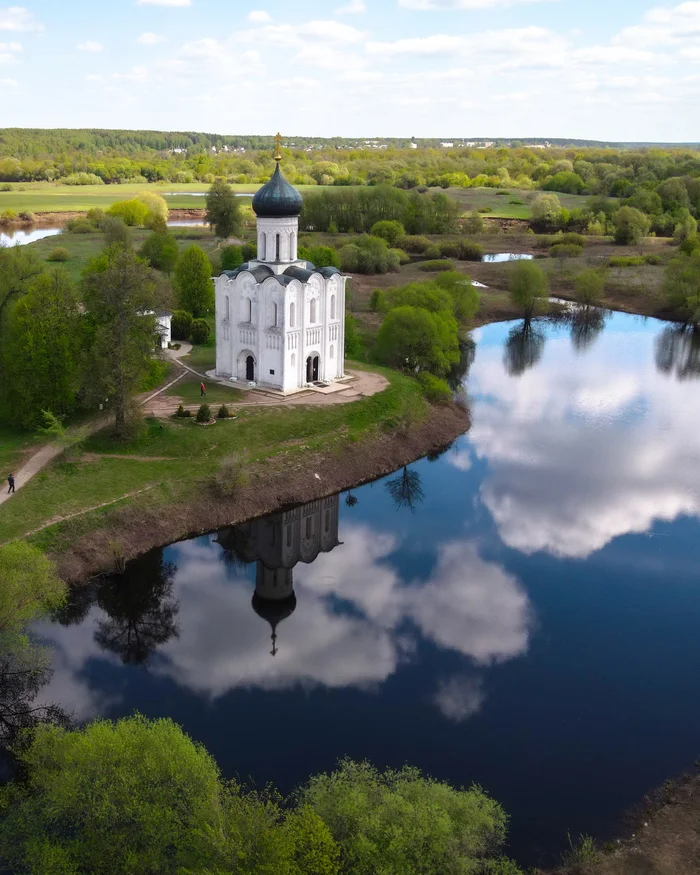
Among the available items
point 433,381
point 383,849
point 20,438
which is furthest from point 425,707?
point 433,381

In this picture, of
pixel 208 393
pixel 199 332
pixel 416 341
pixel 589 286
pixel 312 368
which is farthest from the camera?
pixel 589 286

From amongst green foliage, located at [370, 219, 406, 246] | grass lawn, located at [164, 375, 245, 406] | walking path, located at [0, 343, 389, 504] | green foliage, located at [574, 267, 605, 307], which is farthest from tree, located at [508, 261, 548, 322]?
grass lawn, located at [164, 375, 245, 406]

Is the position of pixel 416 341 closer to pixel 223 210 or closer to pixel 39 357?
pixel 39 357

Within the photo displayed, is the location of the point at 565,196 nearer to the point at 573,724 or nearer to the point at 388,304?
the point at 388,304

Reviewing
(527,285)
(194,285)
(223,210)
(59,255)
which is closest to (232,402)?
(194,285)

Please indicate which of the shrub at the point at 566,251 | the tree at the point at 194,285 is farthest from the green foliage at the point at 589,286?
the tree at the point at 194,285

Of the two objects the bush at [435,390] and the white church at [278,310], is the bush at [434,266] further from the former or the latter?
the white church at [278,310]

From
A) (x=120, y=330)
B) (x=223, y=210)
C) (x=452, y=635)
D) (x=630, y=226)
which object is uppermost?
(x=223, y=210)
